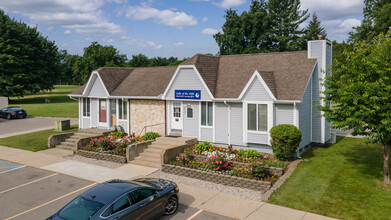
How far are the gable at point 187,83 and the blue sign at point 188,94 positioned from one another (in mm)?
215

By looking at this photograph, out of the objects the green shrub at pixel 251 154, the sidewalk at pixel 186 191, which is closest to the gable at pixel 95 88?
the sidewalk at pixel 186 191

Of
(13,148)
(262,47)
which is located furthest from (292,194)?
(262,47)

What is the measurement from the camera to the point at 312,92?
18.8 metres

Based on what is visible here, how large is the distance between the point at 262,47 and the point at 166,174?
4184 cm

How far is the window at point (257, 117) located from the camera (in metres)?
17.0

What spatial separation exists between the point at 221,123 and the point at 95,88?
485 inches

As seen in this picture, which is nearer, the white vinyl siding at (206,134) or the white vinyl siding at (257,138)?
the white vinyl siding at (257,138)

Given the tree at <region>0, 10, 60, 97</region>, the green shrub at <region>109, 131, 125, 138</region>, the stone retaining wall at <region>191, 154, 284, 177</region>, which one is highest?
the tree at <region>0, 10, 60, 97</region>

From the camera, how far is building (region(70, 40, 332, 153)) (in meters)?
17.0

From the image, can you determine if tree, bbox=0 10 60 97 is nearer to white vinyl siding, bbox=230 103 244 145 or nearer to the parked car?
the parked car

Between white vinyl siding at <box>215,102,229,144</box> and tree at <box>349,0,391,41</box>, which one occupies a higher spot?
tree at <box>349,0,391,41</box>

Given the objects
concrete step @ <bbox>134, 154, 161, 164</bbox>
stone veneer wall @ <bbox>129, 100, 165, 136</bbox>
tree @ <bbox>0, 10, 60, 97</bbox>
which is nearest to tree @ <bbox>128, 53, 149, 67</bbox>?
tree @ <bbox>0, 10, 60, 97</bbox>

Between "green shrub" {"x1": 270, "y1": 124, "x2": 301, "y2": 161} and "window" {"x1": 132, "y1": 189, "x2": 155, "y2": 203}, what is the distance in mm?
8008

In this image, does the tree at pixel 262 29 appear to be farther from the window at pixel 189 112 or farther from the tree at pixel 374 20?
the window at pixel 189 112
